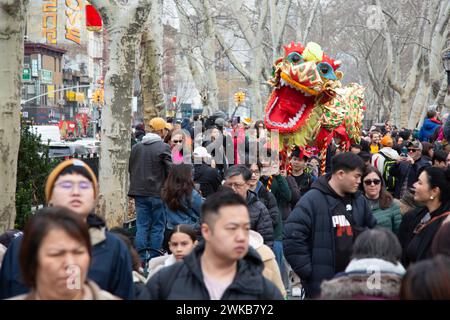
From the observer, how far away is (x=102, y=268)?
4.62 meters

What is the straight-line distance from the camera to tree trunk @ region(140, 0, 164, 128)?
15143mm

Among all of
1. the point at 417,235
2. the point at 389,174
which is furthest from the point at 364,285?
the point at 389,174

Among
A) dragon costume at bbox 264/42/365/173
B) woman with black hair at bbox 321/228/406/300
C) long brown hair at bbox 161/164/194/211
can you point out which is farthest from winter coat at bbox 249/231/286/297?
dragon costume at bbox 264/42/365/173

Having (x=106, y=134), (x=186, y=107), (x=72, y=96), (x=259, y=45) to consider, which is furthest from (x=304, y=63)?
(x=186, y=107)

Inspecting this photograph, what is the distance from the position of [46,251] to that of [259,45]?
22719 millimetres

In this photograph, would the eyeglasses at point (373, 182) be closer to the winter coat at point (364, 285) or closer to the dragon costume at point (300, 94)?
the winter coat at point (364, 285)

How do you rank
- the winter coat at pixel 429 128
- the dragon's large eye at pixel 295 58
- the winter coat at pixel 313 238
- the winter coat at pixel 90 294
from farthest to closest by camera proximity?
the winter coat at pixel 429 128
the dragon's large eye at pixel 295 58
the winter coat at pixel 313 238
the winter coat at pixel 90 294

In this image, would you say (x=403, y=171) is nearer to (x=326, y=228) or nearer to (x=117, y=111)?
(x=117, y=111)

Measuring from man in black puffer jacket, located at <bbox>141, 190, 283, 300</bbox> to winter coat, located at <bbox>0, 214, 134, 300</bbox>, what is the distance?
31cm

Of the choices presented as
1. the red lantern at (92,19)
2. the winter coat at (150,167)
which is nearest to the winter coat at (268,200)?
the winter coat at (150,167)

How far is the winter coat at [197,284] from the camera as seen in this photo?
425 centimetres

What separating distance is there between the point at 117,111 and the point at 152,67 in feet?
13.0

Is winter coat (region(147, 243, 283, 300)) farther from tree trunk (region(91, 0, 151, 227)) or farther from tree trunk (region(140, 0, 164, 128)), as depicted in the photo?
tree trunk (region(140, 0, 164, 128))

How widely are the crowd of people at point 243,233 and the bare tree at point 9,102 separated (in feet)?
5.67
